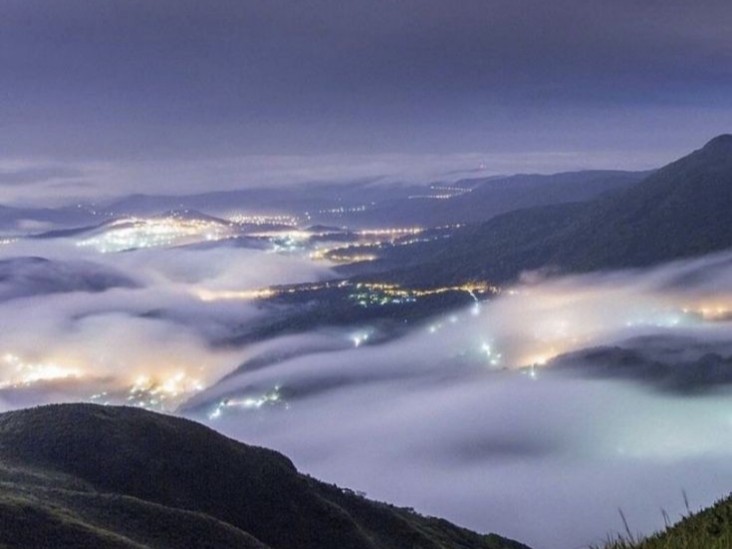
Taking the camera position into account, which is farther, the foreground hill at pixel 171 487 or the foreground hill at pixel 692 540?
the foreground hill at pixel 171 487

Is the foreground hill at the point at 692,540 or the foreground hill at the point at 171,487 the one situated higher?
the foreground hill at the point at 692,540

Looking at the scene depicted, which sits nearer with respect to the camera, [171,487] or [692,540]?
[692,540]

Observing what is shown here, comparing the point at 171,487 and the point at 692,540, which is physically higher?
the point at 692,540

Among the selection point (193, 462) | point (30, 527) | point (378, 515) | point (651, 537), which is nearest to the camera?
point (651, 537)

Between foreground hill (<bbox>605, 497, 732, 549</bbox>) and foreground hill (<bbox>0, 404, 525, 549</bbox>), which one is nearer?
foreground hill (<bbox>605, 497, 732, 549</bbox>)

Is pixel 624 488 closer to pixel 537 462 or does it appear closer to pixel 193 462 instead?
pixel 537 462

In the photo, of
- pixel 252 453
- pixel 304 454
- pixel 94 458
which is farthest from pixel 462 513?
pixel 94 458

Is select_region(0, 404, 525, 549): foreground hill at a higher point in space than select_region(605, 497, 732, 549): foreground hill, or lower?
lower

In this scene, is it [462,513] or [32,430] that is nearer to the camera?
[32,430]
